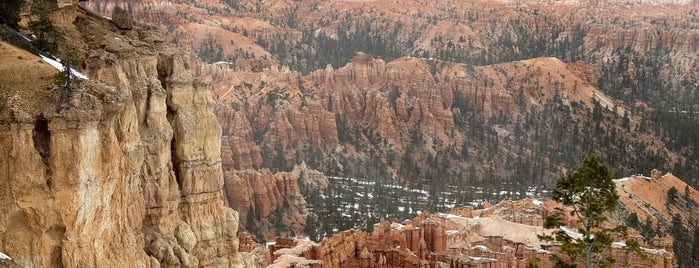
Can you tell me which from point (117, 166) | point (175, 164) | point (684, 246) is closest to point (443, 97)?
point (684, 246)

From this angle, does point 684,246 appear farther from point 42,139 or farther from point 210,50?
point 210,50

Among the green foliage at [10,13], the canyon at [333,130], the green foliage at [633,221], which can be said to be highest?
the green foliage at [10,13]

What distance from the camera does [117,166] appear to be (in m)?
15.5

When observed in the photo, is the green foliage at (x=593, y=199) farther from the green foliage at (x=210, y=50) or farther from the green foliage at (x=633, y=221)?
the green foliage at (x=210, y=50)

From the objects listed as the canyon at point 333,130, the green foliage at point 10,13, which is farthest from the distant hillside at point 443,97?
the green foliage at point 10,13

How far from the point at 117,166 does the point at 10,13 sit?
16.6 ft

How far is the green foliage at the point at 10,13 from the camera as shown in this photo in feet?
58.0

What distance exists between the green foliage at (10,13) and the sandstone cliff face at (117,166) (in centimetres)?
136

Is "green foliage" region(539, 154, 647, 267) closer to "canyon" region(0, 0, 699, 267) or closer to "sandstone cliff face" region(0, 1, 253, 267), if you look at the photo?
"canyon" region(0, 0, 699, 267)

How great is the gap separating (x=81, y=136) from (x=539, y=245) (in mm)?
37403

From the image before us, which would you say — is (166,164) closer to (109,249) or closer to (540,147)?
(109,249)

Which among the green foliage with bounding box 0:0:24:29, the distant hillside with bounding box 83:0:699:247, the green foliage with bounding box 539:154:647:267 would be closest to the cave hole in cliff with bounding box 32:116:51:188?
the green foliage with bounding box 0:0:24:29

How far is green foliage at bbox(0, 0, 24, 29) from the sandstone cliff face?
4.47 ft

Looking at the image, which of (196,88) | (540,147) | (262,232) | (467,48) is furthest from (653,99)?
(196,88)
